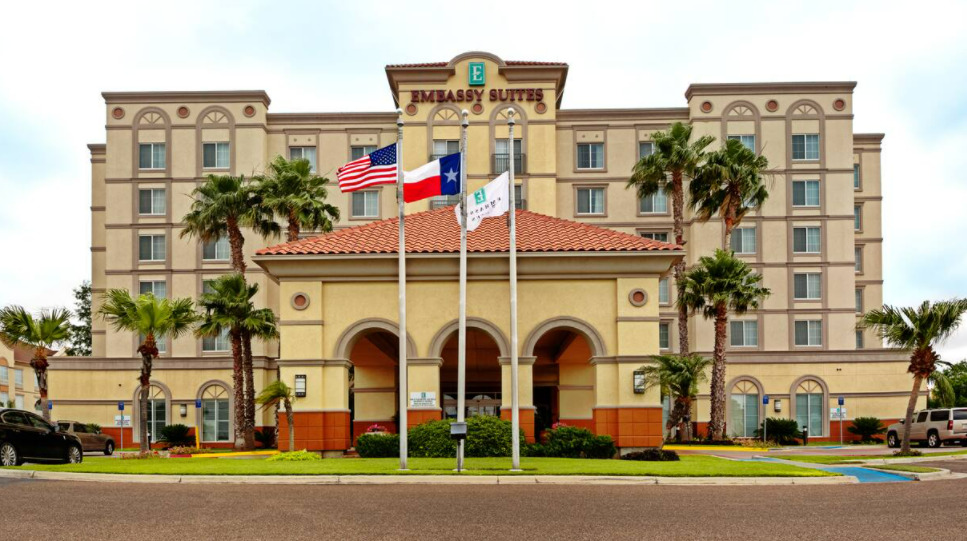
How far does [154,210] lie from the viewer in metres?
63.2

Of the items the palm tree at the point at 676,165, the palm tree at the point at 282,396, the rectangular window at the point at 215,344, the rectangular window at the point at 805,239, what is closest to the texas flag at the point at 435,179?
the palm tree at the point at 282,396

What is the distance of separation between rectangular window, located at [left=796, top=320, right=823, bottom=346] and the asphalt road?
42197 millimetres

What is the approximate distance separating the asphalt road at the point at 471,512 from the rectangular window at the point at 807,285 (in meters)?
42.7

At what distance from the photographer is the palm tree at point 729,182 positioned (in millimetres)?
46156

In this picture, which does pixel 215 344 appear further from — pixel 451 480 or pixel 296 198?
pixel 451 480

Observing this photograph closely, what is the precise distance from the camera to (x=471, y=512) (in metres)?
16.1

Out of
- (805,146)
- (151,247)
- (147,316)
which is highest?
(805,146)

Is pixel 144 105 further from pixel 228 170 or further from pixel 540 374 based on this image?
pixel 540 374

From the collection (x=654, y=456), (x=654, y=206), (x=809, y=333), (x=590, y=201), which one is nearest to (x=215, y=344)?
(x=590, y=201)

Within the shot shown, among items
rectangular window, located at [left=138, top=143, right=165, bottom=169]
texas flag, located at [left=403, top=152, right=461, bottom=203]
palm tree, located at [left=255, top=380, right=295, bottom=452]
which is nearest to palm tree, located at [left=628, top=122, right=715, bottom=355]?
palm tree, located at [left=255, top=380, right=295, bottom=452]

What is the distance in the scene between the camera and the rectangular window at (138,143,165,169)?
63031 millimetres

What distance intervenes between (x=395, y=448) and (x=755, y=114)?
41.0 m

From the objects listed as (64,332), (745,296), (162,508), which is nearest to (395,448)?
(162,508)

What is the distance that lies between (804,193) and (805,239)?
2.79m
